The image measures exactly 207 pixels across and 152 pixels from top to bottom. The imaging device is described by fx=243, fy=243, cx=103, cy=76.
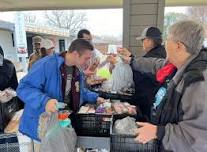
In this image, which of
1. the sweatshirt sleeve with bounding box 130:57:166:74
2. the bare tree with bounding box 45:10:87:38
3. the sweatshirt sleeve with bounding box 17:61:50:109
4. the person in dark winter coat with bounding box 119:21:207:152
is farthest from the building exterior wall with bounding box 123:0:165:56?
the bare tree with bounding box 45:10:87:38

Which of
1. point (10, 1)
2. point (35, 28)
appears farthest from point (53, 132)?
point (35, 28)

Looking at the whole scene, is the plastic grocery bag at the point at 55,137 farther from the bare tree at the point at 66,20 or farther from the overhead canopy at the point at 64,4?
the bare tree at the point at 66,20

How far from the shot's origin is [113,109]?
6.22ft

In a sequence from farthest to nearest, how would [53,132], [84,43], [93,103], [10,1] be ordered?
[10,1]
[93,103]
[84,43]
[53,132]

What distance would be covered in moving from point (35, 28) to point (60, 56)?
979 centimetres

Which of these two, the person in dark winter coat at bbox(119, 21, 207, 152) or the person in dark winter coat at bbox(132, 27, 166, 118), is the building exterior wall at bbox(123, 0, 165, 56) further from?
the person in dark winter coat at bbox(119, 21, 207, 152)

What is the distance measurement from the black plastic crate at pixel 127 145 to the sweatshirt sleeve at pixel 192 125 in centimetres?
23

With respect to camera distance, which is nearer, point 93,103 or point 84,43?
point 84,43

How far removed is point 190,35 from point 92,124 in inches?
35.3

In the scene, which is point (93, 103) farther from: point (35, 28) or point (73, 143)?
point (35, 28)

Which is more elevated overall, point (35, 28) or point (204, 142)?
point (35, 28)

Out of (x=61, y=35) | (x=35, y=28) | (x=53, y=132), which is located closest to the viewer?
(x=53, y=132)

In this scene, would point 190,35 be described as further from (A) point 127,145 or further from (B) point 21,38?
(B) point 21,38

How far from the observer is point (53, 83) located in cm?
181
